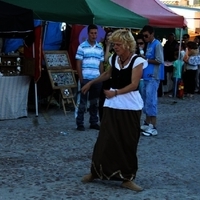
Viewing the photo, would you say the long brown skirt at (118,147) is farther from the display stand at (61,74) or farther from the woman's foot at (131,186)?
the display stand at (61,74)

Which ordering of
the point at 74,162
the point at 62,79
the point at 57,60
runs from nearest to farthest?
the point at 74,162 < the point at 62,79 < the point at 57,60

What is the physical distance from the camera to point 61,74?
434 inches

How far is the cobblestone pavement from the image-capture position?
218 inches

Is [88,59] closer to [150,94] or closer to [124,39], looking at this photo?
[150,94]

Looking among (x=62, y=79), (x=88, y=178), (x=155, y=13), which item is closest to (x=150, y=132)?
(x=62, y=79)

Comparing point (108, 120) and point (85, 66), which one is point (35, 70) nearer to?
point (85, 66)

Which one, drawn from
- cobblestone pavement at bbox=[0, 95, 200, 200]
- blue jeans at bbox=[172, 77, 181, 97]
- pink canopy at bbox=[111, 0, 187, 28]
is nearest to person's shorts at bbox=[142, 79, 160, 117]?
cobblestone pavement at bbox=[0, 95, 200, 200]

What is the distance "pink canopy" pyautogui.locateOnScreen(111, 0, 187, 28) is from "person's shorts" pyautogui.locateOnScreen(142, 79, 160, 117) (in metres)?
4.45

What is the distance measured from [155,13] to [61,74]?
3913 mm

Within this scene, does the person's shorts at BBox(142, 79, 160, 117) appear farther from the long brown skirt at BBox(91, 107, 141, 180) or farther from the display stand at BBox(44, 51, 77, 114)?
the long brown skirt at BBox(91, 107, 141, 180)

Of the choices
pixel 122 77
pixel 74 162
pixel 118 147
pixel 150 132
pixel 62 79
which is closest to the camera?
pixel 118 147

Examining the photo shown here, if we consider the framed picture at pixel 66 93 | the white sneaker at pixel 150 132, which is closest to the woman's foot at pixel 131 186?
the white sneaker at pixel 150 132

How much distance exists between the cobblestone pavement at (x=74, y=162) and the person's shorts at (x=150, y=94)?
462 mm

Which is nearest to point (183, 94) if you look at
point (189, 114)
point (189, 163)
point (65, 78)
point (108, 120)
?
point (189, 114)
